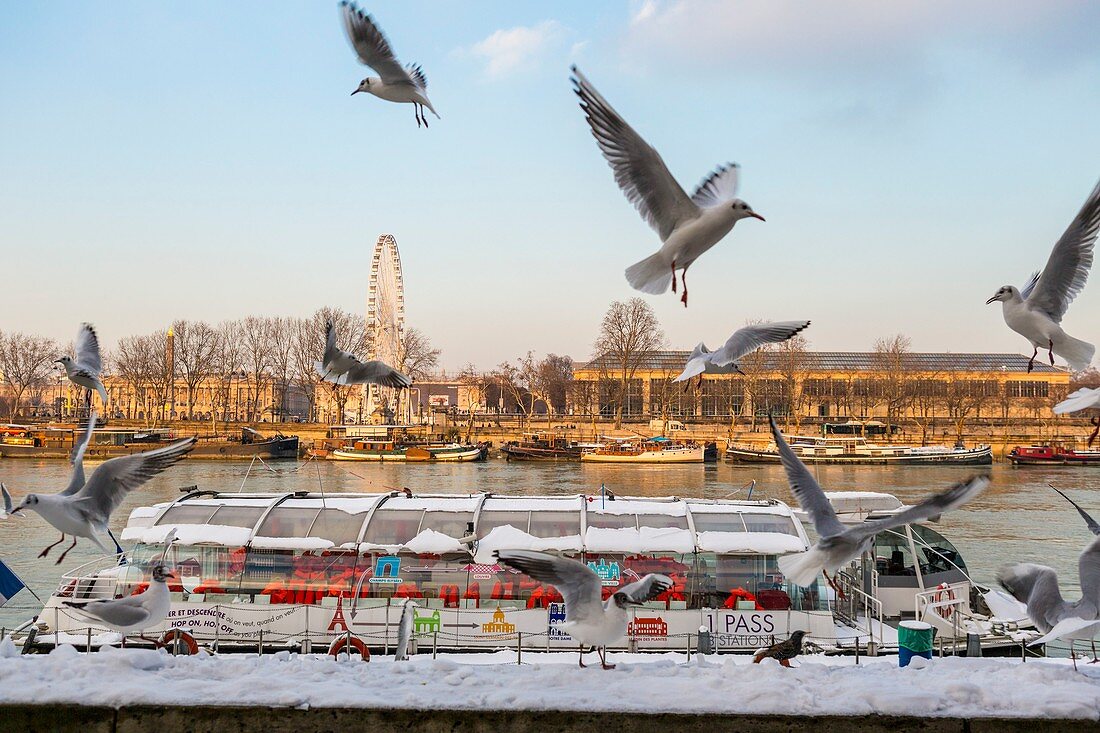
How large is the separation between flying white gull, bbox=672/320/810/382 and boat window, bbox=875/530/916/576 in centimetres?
844

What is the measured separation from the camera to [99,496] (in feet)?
15.0

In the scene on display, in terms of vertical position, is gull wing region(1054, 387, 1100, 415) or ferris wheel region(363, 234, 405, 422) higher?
ferris wheel region(363, 234, 405, 422)

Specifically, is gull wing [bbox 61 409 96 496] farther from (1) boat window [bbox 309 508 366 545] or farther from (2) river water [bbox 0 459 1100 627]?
(2) river water [bbox 0 459 1100 627]

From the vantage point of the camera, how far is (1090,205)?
3691mm

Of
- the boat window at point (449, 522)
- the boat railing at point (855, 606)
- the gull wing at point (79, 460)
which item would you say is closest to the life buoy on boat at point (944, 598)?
the boat railing at point (855, 606)

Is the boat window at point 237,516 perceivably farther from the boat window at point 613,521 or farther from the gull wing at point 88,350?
the gull wing at point 88,350

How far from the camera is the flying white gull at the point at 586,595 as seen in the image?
475 cm

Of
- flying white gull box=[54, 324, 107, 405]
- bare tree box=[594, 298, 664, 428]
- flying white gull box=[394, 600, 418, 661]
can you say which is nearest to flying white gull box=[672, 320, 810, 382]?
flying white gull box=[54, 324, 107, 405]

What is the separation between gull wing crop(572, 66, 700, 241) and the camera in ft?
11.0

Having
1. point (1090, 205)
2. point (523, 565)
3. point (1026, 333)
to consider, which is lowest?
point (523, 565)

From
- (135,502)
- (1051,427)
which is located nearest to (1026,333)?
(135,502)

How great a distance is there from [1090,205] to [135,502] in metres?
26.8

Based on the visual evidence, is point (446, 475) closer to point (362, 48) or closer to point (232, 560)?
point (232, 560)

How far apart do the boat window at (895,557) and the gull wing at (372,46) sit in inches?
390
